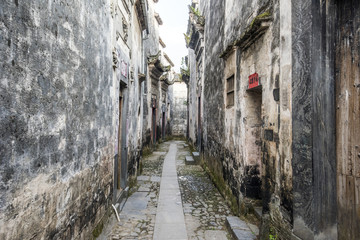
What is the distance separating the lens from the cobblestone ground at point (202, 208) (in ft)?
12.0

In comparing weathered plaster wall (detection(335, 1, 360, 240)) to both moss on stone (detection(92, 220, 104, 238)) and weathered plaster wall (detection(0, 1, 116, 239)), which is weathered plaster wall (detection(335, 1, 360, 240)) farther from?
moss on stone (detection(92, 220, 104, 238))

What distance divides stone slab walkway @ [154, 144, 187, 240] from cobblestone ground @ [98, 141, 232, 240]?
3.5 inches

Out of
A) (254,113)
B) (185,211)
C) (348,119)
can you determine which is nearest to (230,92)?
(254,113)

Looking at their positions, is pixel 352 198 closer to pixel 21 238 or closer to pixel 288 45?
pixel 288 45

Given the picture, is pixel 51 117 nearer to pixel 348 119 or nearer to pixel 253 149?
pixel 348 119

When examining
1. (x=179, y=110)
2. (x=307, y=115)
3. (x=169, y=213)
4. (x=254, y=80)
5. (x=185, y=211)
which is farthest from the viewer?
(x=179, y=110)

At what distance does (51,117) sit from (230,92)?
3.86m

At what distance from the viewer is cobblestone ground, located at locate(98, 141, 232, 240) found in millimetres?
3602

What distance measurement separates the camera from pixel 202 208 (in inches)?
183

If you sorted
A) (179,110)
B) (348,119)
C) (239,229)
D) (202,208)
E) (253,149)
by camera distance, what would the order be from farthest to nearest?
(179,110) → (202,208) → (253,149) → (239,229) → (348,119)

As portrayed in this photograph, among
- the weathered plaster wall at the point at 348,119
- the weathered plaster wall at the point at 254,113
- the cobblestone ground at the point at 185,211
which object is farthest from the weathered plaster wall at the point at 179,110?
the weathered plaster wall at the point at 348,119

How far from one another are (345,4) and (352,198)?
1.55 meters

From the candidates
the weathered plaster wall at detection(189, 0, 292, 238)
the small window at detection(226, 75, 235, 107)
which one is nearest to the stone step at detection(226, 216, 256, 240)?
the weathered plaster wall at detection(189, 0, 292, 238)

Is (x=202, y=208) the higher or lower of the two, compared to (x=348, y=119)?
lower
